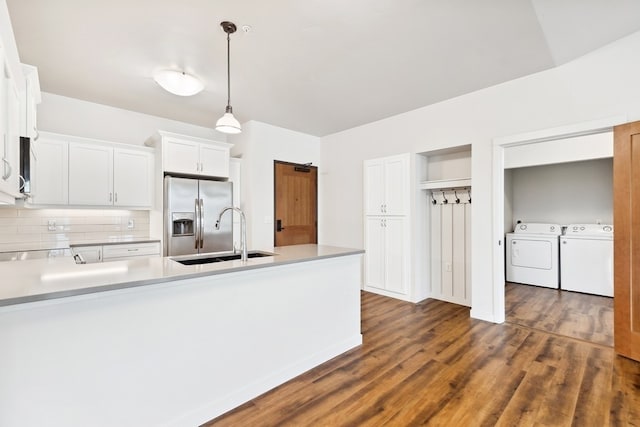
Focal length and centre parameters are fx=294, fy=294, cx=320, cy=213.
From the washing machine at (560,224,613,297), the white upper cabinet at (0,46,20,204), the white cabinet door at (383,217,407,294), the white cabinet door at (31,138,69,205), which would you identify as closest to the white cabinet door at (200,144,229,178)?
the white cabinet door at (31,138,69,205)

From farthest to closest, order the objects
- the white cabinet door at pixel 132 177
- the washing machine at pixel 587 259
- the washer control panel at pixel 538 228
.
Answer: the washer control panel at pixel 538 228, the washing machine at pixel 587 259, the white cabinet door at pixel 132 177

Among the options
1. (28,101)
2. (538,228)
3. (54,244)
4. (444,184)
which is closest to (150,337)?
(28,101)

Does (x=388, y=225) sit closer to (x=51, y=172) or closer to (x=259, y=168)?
(x=259, y=168)

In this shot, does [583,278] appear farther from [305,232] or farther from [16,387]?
[16,387]

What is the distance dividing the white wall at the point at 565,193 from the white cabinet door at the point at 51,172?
278 inches

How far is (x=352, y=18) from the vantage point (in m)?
2.16

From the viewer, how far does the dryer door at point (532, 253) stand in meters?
4.72

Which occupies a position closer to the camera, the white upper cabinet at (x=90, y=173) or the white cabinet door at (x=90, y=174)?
the white upper cabinet at (x=90, y=173)

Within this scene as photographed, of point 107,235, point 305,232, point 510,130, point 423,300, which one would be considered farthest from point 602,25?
point 107,235

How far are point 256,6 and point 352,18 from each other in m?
0.69

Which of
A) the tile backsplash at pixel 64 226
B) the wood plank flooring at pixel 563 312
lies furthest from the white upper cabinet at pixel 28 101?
the wood plank flooring at pixel 563 312

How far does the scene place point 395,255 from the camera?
4.18 metres

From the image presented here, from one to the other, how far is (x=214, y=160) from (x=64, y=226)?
6.34ft

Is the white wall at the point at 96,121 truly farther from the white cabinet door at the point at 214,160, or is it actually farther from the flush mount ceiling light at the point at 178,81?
the flush mount ceiling light at the point at 178,81
